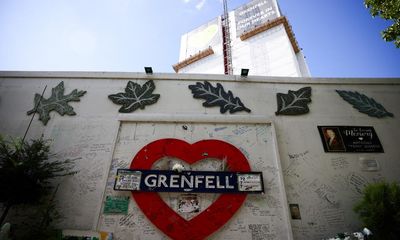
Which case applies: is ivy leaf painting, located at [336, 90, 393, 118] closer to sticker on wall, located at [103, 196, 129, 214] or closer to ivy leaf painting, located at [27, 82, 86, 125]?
sticker on wall, located at [103, 196, 129, 214]

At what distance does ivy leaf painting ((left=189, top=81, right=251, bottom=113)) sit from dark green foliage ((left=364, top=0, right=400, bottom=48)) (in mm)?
4009

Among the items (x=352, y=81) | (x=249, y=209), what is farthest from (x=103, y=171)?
(x=352, y=81)

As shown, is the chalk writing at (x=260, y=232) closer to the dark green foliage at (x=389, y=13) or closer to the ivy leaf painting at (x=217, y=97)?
the ivy leaf painting at (x=217, y=97)

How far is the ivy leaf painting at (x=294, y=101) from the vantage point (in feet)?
16.6

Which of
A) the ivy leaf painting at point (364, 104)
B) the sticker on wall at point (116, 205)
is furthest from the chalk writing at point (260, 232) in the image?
the ivy leaf painting at point (364, 104)

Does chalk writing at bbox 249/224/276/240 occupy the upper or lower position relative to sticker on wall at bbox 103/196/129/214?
lower

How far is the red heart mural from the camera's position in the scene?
367cm

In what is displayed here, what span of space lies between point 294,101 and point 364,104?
5.33 feet

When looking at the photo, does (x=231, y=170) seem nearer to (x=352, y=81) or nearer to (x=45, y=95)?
(x=352, y=81)

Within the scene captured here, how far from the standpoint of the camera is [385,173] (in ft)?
14.2

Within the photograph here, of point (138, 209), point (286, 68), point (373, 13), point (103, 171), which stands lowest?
point (138, 209)

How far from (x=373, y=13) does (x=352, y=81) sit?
74.1 inches

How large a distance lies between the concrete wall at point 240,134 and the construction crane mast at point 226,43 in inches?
515

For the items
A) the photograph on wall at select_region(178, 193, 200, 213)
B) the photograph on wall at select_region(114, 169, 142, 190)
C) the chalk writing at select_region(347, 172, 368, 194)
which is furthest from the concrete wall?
the photograph on wall at select_region(178, 193, 200, 213)
